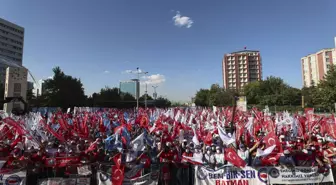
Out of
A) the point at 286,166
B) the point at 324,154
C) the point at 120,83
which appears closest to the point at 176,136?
the point at 286,166

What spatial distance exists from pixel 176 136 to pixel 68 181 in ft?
14.7

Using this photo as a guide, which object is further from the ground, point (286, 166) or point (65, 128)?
point (65, 128)

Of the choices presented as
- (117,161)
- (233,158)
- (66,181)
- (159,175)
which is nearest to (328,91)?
(233,158)

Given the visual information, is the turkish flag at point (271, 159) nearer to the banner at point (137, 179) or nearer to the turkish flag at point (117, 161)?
the banner at point (137, 179)

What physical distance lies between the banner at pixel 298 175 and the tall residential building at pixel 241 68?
5166 inches

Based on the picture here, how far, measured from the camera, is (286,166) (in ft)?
21.3

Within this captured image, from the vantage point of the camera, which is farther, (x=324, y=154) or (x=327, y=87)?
(x=327, y=87)

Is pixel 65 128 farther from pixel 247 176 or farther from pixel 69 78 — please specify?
pixel 69 78

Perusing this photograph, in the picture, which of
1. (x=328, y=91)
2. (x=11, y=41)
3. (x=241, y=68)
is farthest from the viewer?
(x=241, y=68)

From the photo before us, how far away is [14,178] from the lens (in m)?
6.03

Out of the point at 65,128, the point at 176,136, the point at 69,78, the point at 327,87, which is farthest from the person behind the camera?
the point at 69,78

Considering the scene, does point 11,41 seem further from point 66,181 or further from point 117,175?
point 117,175

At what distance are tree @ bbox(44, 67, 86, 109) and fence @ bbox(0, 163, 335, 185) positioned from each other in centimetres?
4617

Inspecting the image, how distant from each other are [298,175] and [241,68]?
136774mm
